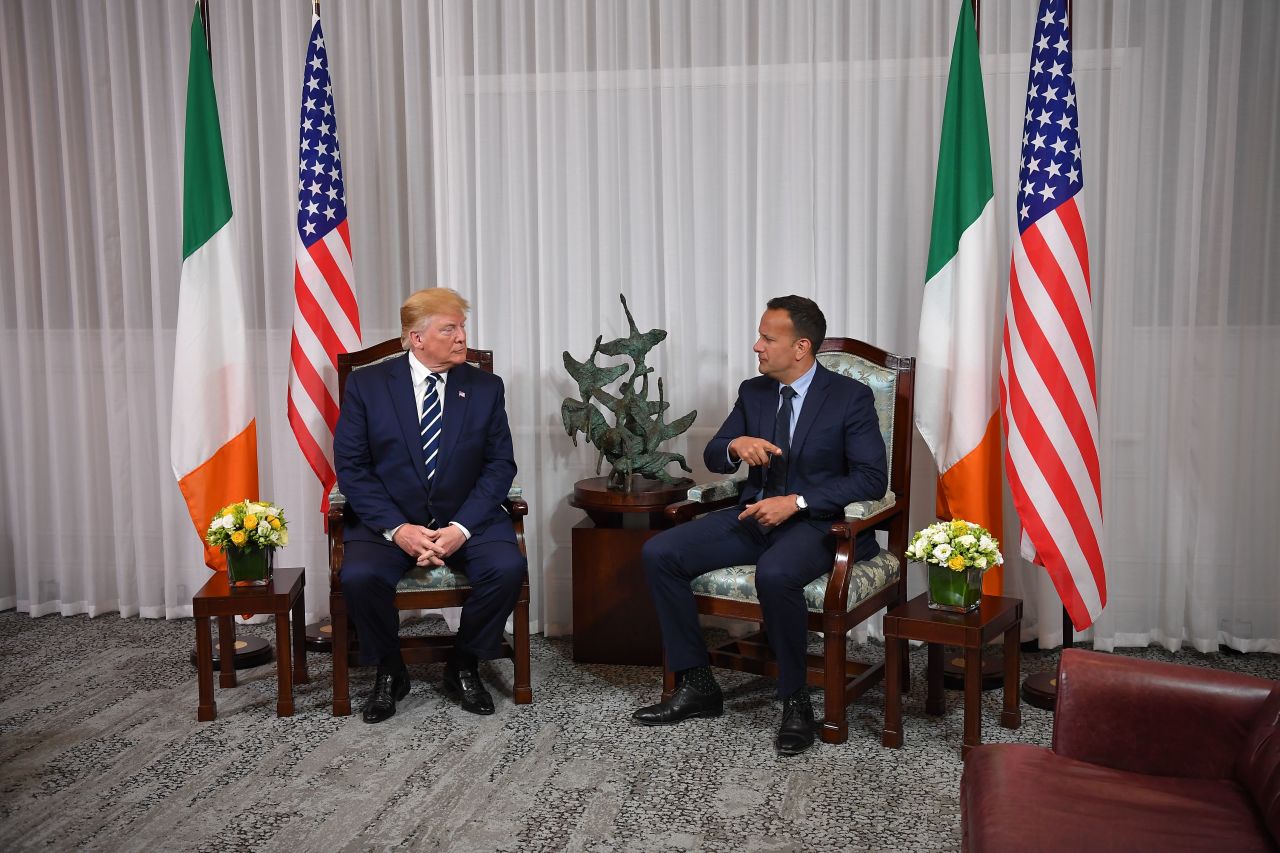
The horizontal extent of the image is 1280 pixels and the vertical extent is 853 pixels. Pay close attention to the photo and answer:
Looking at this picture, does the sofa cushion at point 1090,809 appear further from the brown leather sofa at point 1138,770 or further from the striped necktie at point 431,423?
the striped necktie at point 431,423

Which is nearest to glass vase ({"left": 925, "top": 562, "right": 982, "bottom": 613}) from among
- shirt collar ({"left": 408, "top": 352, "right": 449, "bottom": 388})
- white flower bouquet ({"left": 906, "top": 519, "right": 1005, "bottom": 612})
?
white flower bouquet ({"left": 906, "top": 519, "right": 1005, "bottom": 612})

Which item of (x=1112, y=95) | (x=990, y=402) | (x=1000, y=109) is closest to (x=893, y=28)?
(x=1000, y=109)

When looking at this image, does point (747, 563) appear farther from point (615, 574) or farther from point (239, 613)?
point (239, 613)

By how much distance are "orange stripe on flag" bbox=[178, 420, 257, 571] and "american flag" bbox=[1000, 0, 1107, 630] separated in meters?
2.93

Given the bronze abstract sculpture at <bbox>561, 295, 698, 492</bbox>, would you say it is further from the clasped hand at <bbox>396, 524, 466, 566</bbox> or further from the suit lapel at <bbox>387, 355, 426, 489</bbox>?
the clasped hand at <bbox>396, 524, 466, 566</bbox>

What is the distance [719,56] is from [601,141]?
1.92 ft

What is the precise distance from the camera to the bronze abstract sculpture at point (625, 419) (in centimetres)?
418

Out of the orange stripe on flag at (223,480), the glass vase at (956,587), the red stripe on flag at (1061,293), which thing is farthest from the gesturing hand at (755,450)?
the orange stripe on flag at (223,480)

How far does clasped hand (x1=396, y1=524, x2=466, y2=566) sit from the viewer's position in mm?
3688

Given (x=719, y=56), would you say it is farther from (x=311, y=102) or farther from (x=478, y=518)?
(x=478, y=518)

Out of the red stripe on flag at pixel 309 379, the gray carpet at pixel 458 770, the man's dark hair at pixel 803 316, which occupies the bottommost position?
the gray carpet at pixel 458 770

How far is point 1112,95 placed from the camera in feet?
13.9

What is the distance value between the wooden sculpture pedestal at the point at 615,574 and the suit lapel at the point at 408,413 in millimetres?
671

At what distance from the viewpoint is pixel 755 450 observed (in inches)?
143
